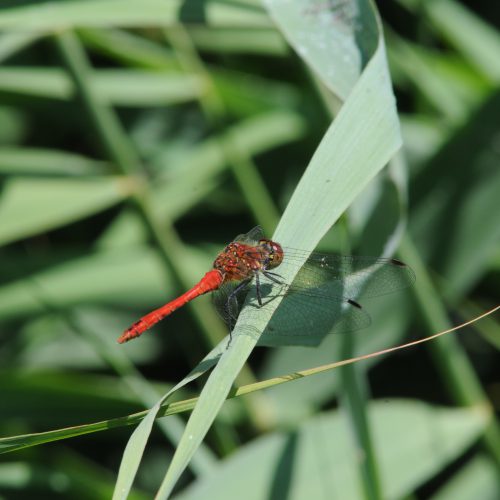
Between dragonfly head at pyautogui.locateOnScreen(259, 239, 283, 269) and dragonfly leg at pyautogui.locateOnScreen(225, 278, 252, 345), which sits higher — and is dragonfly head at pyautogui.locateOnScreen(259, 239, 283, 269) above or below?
above

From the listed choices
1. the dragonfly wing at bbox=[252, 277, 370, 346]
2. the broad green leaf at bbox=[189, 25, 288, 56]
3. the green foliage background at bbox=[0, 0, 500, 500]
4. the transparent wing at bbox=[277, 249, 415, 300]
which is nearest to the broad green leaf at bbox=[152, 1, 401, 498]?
the green foliage background at bbox=[0, 0, 500, 500]

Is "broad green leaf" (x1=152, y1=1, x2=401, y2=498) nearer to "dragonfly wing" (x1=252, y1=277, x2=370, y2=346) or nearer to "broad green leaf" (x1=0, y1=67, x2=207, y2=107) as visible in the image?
"dragonfly wing" (x1=252, y1=277, x2=370, y2=346)

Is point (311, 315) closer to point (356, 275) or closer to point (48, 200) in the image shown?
point (356, 275)

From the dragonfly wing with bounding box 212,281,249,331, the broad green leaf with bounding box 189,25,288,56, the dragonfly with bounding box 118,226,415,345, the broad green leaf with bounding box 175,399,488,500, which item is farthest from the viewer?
the broad green leaf with bounding box 189,25,288,56

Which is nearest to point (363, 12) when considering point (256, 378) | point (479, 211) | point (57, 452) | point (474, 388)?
point (479, 211)

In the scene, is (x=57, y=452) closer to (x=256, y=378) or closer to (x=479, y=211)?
(x=256, y=378)

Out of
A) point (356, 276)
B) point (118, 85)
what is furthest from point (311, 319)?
point (118, 85)
